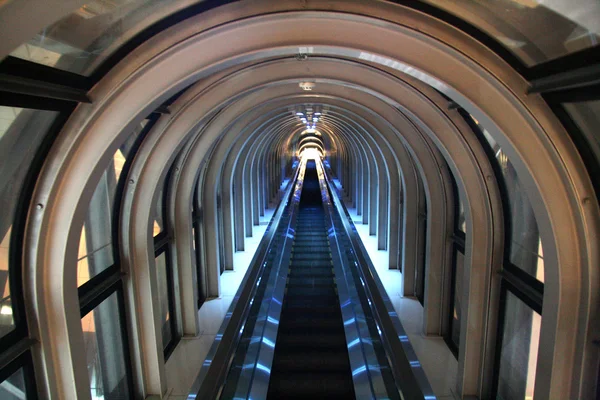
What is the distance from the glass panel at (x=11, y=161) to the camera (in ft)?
9.12

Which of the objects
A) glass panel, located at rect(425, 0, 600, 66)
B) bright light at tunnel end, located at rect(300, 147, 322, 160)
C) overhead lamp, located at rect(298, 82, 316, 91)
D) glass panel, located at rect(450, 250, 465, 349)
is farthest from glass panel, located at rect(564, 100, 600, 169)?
bright light at tunnel end, located at rect(300, 147, 322, 160)

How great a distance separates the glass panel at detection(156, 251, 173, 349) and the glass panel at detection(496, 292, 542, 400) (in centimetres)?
479

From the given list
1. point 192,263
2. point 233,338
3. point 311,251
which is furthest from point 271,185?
point 233,338

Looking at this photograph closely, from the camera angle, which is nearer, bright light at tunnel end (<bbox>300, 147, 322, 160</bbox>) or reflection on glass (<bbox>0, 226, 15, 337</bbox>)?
reflection on glass (<bbox>0, 226, 15, 337</bbox>)

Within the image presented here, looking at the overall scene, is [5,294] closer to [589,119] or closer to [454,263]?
[589,119]

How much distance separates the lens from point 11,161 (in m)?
2.90

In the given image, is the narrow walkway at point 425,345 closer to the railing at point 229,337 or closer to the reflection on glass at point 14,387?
the railing at point 229,337

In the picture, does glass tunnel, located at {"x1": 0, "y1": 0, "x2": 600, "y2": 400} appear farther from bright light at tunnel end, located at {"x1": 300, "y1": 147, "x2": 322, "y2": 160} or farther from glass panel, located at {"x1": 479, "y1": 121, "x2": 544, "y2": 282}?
bright light at tunnel end, located at {"x1": 300, "y1": 147, "x2": 322, "y2": 160}

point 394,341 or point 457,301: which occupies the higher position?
point 394,341

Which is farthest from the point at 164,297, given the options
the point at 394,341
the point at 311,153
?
the point at 311,153

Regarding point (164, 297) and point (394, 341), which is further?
point (164, 297)

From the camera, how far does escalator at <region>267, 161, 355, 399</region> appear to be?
5734 millimetres

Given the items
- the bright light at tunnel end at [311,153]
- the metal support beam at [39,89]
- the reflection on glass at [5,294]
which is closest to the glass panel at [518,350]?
the metal support beam at [39,89]

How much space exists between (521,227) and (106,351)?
4675 mm
